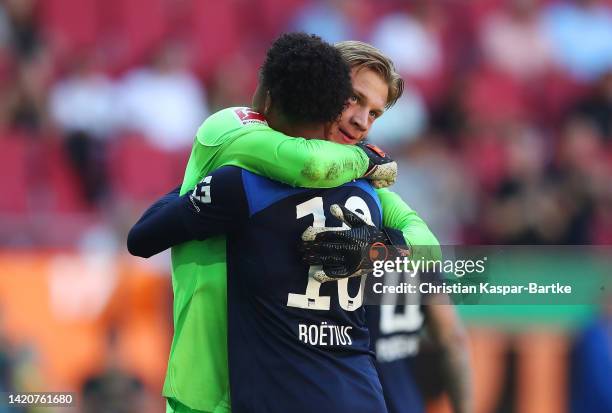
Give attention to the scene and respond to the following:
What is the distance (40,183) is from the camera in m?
9.18

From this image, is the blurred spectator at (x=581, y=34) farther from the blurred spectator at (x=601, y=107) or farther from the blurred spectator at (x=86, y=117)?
the blurred spectator at (x=86, y=117)

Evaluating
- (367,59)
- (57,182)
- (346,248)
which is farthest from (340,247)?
(57,182)

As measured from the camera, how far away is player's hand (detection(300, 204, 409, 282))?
340 cm

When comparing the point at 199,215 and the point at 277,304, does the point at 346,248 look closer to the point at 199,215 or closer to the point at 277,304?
the point at 277,304

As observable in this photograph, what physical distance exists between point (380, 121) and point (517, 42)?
2334 millimetres

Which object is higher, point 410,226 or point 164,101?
point 164,101

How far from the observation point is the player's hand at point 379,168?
356cm

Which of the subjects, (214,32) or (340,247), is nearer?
(340,247)

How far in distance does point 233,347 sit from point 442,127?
7722mm

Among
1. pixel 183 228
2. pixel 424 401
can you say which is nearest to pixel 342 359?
pixel 183 228

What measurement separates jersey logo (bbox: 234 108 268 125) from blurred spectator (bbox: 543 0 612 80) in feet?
29.1

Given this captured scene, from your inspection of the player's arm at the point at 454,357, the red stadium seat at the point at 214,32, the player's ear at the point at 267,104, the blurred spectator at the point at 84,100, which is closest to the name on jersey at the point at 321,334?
the player's ear at the point at 267,104

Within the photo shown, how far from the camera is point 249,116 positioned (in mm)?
3605

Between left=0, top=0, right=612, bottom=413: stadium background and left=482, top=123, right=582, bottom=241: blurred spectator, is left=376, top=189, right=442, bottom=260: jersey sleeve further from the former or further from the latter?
left=482, top=123, right=582, bottom=241: blurred spectator
